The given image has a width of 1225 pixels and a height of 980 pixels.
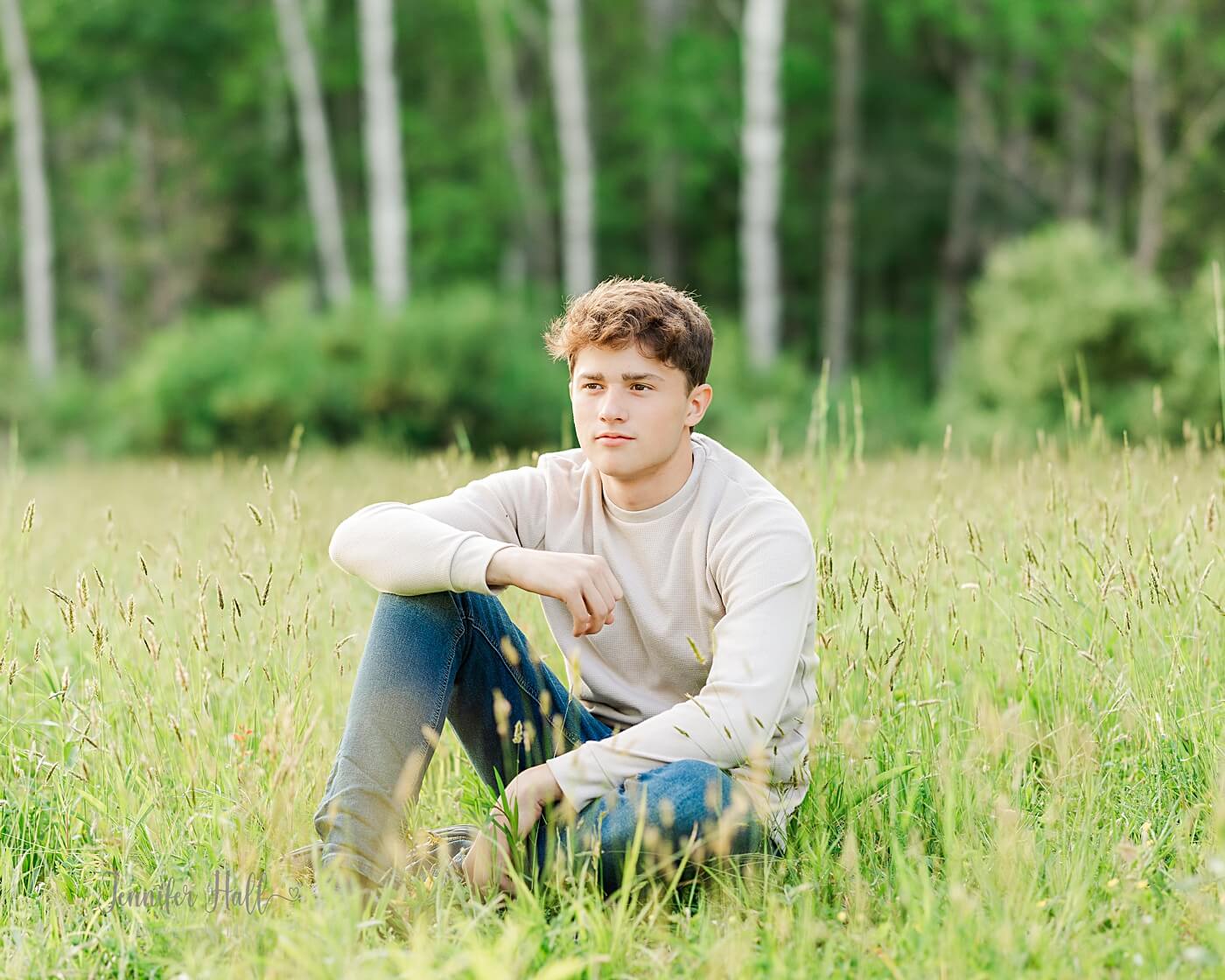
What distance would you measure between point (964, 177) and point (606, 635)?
661 inches

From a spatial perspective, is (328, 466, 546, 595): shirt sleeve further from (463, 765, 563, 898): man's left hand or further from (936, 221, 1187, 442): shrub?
(936, 221, 1187, 442): shrub

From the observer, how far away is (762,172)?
43.3ft

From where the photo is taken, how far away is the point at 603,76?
68.8 feet

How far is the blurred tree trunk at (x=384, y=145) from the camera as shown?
45.3 ft

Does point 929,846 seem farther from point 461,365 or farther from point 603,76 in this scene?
point 603,76

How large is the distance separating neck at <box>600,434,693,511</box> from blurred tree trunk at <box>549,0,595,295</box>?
1179 centimetres

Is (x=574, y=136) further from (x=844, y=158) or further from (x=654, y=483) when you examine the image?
(x=654, y=483)

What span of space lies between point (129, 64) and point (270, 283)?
18.5 feet

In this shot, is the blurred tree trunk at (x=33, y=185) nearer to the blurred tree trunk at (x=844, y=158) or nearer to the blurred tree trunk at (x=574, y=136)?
the blurred tree trunk at (x=574, y=136)

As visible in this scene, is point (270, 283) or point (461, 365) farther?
point (270, 283)

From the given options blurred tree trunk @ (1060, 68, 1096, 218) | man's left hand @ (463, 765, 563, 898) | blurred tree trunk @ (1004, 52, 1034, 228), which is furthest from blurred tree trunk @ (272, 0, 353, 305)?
man's left hand @ (463, 765, 563, 898)

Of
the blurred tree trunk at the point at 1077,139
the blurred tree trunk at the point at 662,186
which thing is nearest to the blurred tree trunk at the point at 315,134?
the blurred tree trunk at the point at 662,186

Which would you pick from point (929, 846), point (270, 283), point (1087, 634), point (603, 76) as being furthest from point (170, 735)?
point (270, 283)

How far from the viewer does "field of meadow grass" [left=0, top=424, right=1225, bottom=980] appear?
2080 millimetres
